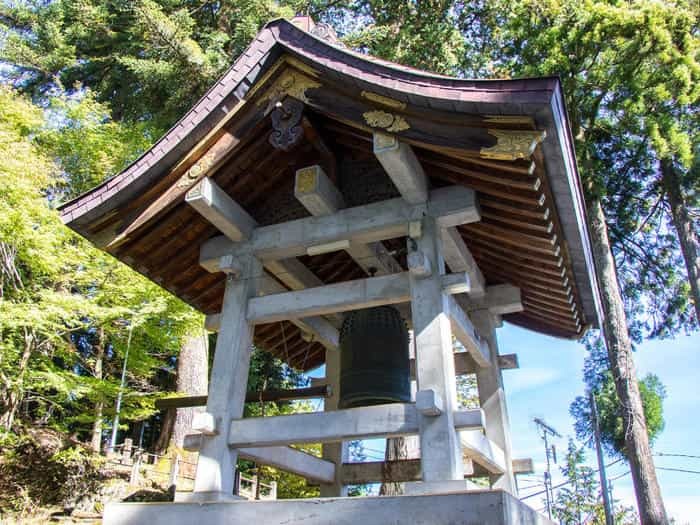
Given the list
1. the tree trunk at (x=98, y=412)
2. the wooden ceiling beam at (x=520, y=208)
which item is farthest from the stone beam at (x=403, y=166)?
the tree trunk at (x=98, y=412)

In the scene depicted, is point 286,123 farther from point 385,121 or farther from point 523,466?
point 523,466

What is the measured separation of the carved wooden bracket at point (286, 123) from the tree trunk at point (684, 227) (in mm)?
11235

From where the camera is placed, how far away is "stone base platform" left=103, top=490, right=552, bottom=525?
114 inches

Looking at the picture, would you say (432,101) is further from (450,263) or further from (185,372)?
(185,372)

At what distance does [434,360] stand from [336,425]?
84 centimetres

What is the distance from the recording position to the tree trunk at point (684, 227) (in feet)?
40.7

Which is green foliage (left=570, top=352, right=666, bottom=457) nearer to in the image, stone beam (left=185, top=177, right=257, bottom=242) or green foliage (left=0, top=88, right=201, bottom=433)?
green foliage (left=0, top=88, right=201, bottom=433)

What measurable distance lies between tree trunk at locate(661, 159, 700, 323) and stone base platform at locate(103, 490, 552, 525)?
1081 cm

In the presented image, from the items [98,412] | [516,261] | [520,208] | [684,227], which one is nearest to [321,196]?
→ [520,208]

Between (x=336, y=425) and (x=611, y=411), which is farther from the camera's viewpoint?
(x=611, y=411)

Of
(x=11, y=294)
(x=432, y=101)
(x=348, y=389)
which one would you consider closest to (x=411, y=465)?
(x=348, y=389)

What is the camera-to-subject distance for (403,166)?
13.7 ft

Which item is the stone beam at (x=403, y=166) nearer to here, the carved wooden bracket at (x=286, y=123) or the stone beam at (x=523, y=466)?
the carved wooden bracket at (x=286, y=123)

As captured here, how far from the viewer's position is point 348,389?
15.5 feet
